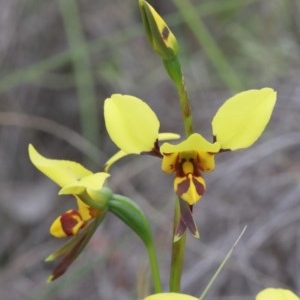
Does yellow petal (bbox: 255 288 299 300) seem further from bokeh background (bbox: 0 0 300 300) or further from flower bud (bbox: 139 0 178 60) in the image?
bokeh background (bbox: 0 0 300 300)

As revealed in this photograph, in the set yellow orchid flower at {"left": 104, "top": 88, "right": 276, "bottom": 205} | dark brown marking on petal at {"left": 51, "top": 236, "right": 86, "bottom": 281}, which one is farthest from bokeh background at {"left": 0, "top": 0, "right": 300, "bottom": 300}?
yellow orchid flower at {"left": 104, "top": 88, "right": 276, "bottom": 205}

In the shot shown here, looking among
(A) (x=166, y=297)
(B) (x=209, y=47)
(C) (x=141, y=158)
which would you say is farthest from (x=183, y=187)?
(C) (x=141, y=158)

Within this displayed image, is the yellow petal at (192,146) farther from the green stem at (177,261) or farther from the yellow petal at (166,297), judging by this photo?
the yellow petal at (166,297)

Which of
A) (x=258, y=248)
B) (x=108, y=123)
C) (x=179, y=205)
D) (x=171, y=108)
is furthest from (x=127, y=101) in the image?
(x=171, y=108)

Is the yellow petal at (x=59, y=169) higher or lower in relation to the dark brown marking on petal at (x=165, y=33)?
lower

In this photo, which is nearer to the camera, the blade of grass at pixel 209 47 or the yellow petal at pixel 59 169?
the yellow petal at pixel 59 169

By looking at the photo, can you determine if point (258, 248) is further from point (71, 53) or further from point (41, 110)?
point (41, 110)

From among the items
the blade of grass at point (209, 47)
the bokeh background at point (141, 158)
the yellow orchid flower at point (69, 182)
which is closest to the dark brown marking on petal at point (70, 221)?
the yellow orchid flower at point (69, 182)
